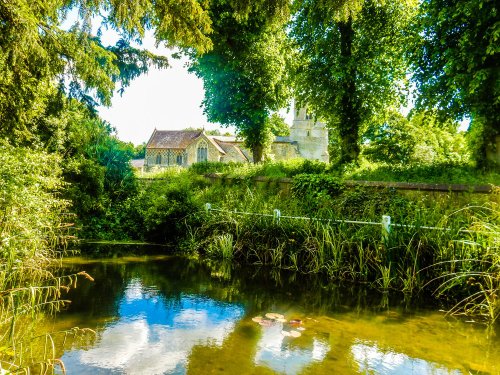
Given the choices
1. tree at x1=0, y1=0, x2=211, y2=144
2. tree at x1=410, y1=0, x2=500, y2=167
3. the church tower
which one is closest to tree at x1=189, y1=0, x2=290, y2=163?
tree at x1=410, y1=0, x2=500, y2=167

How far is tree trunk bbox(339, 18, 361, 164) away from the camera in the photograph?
13607 mm

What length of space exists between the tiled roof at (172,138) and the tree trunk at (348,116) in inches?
1509

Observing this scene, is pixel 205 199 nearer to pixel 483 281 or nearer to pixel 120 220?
pixel 120 220

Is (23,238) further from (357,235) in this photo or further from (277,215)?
(357,235)

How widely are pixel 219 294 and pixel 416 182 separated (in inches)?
253

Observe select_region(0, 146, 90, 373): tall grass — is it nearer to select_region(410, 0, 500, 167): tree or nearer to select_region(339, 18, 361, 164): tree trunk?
select_region(410, 0, 500, 167): tree

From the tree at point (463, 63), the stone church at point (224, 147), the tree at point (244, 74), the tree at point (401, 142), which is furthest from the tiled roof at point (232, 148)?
the tree at point (463, 63)

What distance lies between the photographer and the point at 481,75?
9.16 metres

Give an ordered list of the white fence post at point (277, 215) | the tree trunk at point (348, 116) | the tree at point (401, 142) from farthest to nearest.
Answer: the tree at point (401, 142)
the tree trunk at point (348, 116)
the white fence post at point (277, 215)

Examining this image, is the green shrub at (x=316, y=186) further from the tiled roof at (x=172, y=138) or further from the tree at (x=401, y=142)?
the tiled roof at (x=172, y=138)

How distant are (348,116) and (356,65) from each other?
191 cm

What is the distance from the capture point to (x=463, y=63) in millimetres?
9953

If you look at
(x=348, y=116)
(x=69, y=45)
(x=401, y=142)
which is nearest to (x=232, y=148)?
(x=401, y=142)

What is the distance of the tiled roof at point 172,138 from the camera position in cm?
5191
